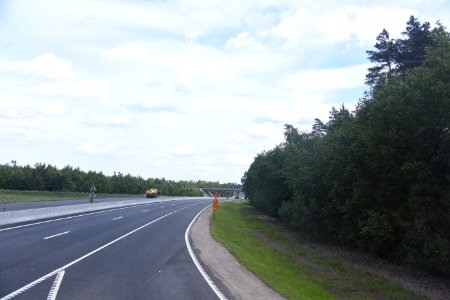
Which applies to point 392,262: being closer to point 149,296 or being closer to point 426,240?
point 426,240

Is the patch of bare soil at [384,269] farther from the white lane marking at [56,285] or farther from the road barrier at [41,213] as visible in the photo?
the road barrier at [41,213]

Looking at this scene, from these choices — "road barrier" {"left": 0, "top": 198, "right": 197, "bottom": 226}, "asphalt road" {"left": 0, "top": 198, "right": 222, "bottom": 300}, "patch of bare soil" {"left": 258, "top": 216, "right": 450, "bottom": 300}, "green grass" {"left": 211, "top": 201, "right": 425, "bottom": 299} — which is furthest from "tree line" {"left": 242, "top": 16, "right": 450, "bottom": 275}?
"road barrier" {"left": 0, "top": 198, "right": 197, "bottom": 226}

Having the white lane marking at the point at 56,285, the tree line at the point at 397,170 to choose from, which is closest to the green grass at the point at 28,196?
the tree line at the point at 397,170

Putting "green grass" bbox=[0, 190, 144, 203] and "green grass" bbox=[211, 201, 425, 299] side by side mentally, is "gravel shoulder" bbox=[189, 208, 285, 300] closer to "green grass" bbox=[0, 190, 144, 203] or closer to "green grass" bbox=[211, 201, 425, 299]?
"green grass" bbox=[211, 201, 425, 299]

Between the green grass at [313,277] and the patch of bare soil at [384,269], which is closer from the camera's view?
the green grass at [313,277]

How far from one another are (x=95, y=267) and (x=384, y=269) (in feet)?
45.5

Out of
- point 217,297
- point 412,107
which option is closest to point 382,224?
point 412,107

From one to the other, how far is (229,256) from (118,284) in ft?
27.7

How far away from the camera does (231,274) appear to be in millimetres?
15812

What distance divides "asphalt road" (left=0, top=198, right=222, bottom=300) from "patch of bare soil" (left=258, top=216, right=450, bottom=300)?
23.9 ft

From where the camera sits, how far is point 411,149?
2434cm

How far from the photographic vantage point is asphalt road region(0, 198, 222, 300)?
38.1 feet

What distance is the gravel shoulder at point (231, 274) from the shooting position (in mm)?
12812

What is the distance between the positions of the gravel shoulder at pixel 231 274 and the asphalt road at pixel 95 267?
619 mm
